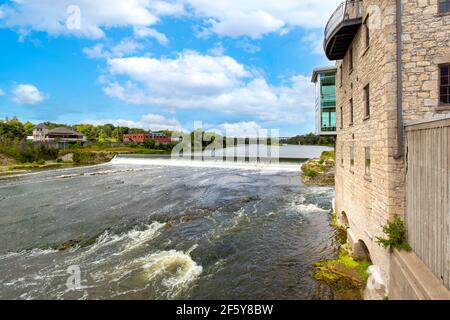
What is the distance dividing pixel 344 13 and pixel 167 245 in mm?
13216

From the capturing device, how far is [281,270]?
11.1 m

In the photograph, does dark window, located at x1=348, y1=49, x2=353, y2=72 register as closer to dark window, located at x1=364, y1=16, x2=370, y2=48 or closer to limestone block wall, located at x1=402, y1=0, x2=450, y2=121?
dark window, located at x1=364, y1=16, x2=370, y2=48

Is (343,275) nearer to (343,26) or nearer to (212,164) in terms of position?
(343,26)

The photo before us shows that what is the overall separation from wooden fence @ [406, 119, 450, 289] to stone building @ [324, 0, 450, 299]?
0.02m

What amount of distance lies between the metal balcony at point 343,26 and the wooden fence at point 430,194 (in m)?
5.52

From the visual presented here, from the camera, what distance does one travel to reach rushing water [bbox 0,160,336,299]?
10.1m

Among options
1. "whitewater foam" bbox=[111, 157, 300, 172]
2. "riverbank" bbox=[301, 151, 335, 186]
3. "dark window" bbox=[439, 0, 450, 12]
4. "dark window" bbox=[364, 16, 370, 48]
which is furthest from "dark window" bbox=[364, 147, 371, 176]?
"whitewater foam" bbox=[111, 157, 300, 172]

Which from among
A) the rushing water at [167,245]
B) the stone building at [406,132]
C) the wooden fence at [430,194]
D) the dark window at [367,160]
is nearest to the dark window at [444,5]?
the stone building at [406,132]

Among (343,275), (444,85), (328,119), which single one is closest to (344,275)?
(343,275)

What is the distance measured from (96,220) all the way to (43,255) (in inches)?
233

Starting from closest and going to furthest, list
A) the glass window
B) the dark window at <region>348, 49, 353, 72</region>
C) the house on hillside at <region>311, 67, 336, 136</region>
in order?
the dark window at <region>348, 49, 353, 72</region> < the glass window < the house on hillside at <region>311, 67, 336, 136</region>

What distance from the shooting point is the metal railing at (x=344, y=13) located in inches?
406

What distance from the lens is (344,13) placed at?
412 inches

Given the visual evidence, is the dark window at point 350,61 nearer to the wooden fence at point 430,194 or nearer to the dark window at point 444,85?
the dark window at point 444,85
